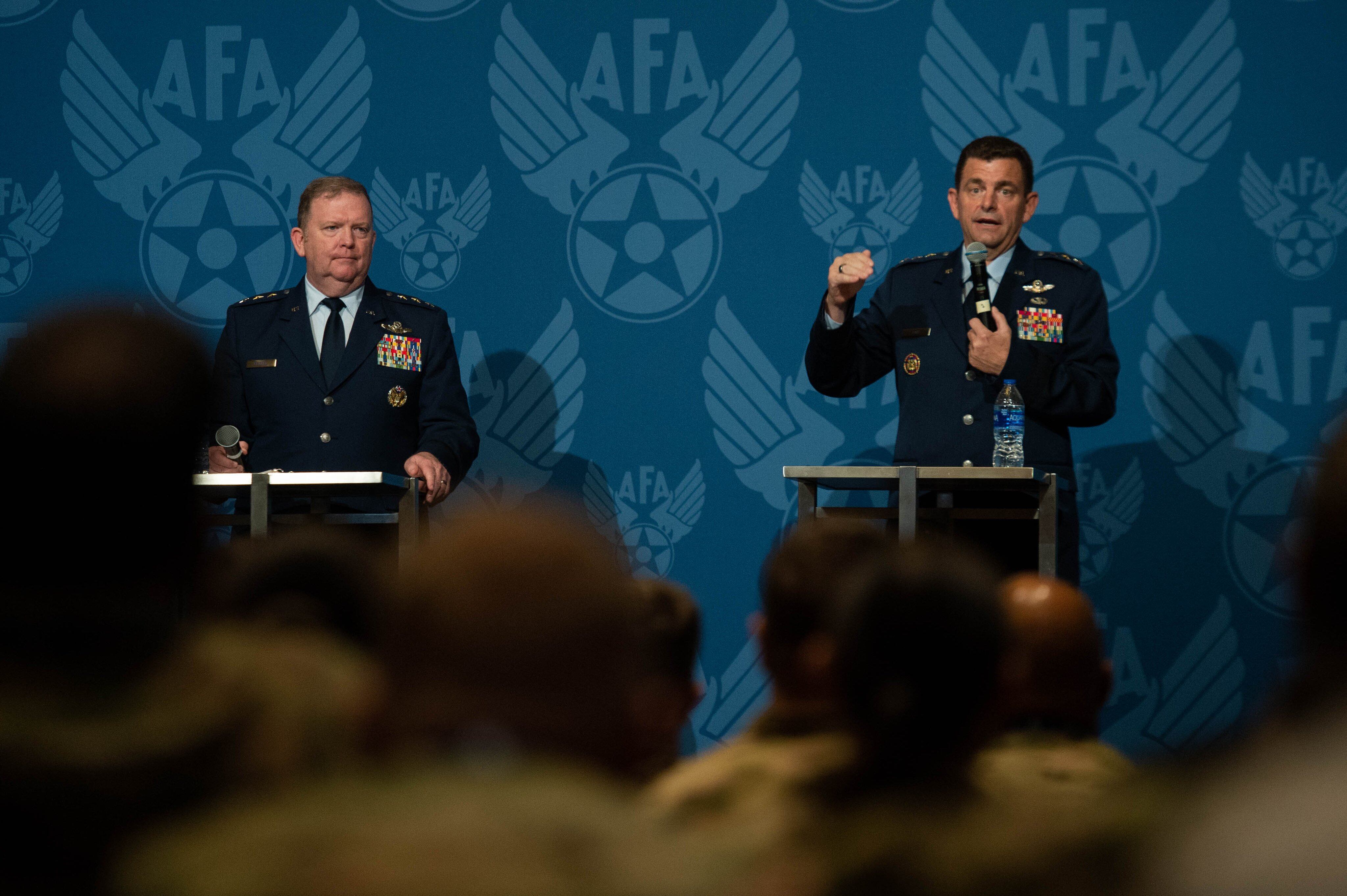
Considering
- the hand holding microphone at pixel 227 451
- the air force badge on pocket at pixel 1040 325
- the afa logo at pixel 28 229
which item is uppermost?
the afa logo at pixel 28 229

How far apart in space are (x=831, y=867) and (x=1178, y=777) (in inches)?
10.5

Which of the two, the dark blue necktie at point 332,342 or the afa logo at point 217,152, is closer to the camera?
the dark blue necktie at point 332,342

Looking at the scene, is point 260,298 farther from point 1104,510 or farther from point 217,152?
point 1104,510

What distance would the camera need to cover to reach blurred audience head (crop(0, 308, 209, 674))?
1.16m

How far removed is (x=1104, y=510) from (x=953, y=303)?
4.27 feet

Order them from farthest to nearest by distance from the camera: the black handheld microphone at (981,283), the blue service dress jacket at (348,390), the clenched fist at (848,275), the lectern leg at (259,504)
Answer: the blue service dress jacket at (348,390)
the black handheld microphone at (981,283)
the clenched fist at (848,275)
the lectern leg at (259,504)

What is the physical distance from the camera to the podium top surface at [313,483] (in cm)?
384

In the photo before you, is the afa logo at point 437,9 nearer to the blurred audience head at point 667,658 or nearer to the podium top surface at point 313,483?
the podium top surface at point 313,483

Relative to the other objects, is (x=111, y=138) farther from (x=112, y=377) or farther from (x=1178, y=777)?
(x=1178, y=777)

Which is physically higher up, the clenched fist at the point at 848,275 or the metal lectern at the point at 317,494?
the clenched fist at the point at 848,275

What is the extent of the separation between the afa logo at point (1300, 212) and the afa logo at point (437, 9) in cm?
308

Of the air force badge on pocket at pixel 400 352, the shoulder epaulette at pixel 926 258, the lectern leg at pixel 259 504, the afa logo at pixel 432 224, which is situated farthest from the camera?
Answer: the afa logo at pixel 432 224

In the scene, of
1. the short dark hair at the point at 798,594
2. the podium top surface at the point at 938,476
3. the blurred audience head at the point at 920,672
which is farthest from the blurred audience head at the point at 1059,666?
the podium top surface at the point at 938,476

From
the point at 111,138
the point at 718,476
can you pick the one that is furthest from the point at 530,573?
the point at 111,138
